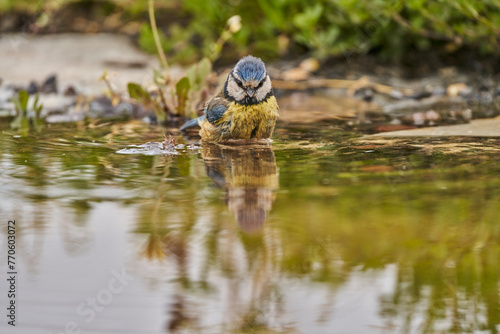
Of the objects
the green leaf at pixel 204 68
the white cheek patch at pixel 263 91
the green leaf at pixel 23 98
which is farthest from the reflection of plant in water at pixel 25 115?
the white cheek patch at pixel 263 91

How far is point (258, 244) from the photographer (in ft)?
7.39

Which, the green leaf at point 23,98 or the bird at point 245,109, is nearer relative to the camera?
the bird at point 245,109

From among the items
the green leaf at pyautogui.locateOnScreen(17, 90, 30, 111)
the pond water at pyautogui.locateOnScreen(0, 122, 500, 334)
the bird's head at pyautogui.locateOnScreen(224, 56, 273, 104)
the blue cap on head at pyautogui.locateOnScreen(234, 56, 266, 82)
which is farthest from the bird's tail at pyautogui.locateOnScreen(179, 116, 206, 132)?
the green leaf at pyautogui.locateOnScreen(17, 90, 30, 111)

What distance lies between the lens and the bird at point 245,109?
4.29 m

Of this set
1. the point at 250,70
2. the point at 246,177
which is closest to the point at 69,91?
the point at 250,70

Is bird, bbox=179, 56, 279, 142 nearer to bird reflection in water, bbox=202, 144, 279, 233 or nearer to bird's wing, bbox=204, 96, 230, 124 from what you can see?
bird's wing, bbox=204, 96, 230, 124

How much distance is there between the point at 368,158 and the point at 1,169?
1884mm

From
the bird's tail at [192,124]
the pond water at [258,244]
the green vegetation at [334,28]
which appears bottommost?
the pond water at [258,244]

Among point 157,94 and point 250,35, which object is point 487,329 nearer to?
point 157,94

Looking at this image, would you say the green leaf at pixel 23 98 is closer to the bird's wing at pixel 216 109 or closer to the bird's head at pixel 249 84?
the bird's wing at pixel 216 109

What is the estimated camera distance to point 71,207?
2.71 m

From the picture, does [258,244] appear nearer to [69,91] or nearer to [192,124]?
[192,124]

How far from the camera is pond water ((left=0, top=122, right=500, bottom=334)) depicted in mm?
1802

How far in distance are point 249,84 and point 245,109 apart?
0.16m
